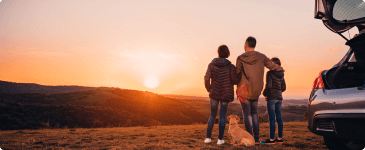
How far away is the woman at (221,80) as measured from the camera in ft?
16.4

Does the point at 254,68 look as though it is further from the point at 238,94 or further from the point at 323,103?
the point at 323,103

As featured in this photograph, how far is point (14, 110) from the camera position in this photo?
24.7 meters

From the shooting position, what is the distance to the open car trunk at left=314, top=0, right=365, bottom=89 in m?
3.18

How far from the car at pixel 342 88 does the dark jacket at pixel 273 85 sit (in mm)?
1570

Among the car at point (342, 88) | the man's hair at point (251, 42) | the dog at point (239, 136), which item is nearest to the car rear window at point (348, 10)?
the car at point (342, 88)

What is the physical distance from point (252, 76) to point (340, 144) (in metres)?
2.03

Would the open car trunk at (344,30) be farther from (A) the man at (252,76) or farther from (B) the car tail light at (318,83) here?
(A) the man at (252,76)

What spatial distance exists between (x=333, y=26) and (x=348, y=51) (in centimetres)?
60

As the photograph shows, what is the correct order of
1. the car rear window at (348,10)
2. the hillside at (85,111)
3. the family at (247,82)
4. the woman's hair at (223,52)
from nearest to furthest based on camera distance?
the car rear window at (348,10) → the family at (247,82) → the woman's hair at (223,52) → the hillside at (85,111)

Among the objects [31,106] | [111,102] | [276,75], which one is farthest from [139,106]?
[276,75]

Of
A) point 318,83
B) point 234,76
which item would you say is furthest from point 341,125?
point 234,76

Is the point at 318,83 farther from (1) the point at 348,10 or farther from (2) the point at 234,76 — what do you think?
(2) the point at 234,76

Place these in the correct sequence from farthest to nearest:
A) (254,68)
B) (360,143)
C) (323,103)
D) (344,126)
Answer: (254,68) → (360,143) → (323,103) → (344,126)

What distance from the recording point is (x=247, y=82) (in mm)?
4879
